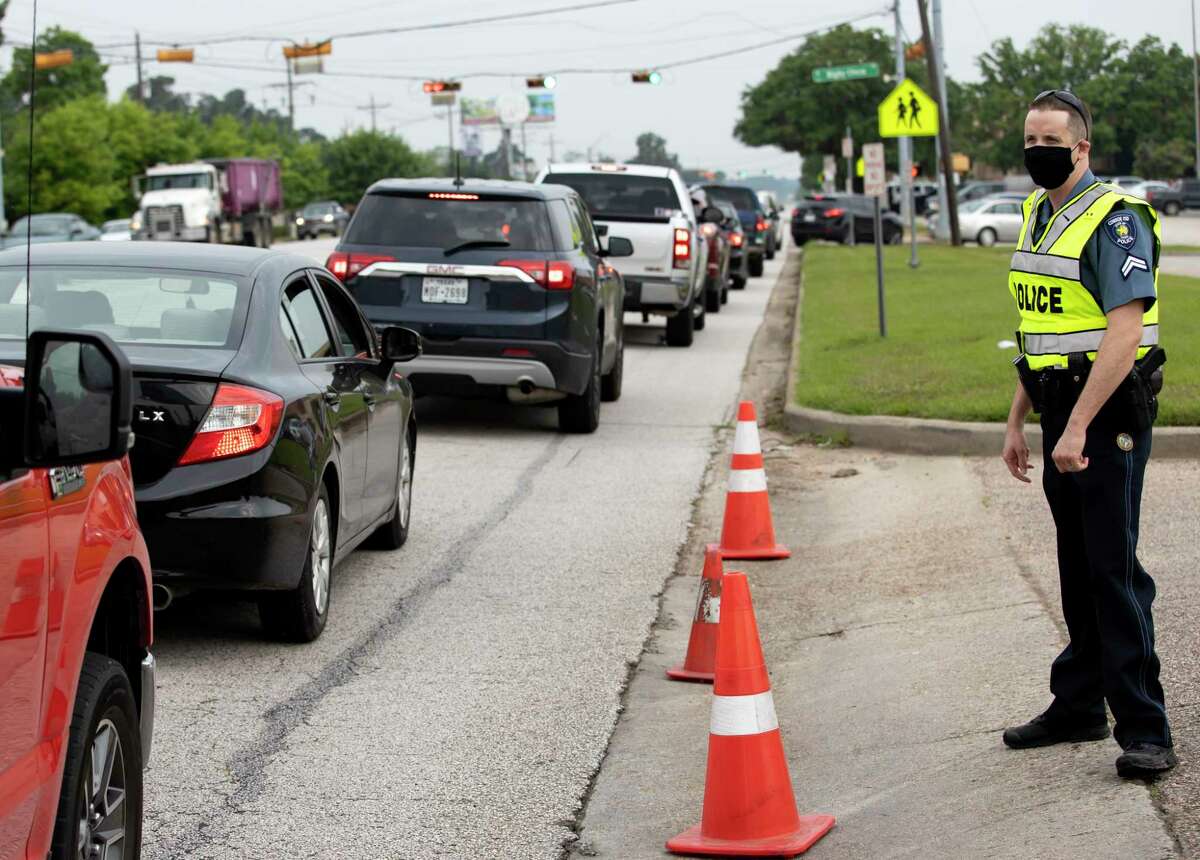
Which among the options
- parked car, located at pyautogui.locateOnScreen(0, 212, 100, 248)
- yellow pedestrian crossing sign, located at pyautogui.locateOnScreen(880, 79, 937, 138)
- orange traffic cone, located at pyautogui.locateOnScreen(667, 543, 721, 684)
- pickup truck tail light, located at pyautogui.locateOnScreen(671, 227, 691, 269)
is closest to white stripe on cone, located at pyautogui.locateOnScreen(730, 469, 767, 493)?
orange traffic cone, located at pyautogui.locateOnScreen(667, 543, 721, 684)

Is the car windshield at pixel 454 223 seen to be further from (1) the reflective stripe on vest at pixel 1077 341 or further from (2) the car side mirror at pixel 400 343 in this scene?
(1) the reflective stripe on vest at pixel 1077 341

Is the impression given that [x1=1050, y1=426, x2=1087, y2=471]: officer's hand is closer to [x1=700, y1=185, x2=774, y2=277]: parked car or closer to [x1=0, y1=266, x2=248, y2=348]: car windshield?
[x1=0, y1=266, x2=248, y2=348]: car windshield

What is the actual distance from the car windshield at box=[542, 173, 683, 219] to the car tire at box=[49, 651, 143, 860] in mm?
17519

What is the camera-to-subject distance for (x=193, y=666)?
6.98 meters

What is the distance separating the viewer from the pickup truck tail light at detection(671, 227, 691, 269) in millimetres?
21141

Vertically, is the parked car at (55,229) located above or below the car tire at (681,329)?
above

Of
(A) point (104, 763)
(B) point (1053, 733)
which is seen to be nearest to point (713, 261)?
(B) point (1053, 733)

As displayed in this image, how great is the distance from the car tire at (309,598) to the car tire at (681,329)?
14.5 m

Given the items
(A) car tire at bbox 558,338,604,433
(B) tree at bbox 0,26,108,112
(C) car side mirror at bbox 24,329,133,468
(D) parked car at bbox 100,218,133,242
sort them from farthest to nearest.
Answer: (B) tree at bbox 0,26,108,112 < (D) parked car at bbox 100,218,133,242 < (A) car tire at bbox 558,338,604,433 < (C) car side mirror at bbox 24,329,133,468

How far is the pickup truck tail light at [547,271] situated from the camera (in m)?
13.2

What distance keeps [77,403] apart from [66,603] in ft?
1.44

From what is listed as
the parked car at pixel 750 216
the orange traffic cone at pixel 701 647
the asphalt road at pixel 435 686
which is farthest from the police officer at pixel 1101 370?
the parked car at pixel 750 216

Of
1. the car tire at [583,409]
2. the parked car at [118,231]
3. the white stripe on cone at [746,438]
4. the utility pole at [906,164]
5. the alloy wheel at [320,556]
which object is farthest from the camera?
the parked car at [118,231]

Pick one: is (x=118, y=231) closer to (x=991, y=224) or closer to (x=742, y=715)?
(x=991, y=224)
